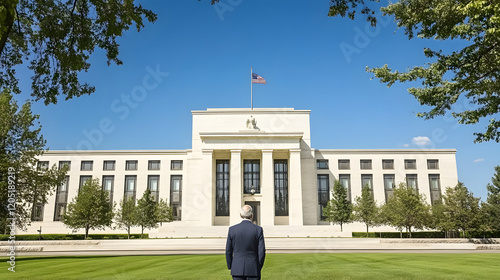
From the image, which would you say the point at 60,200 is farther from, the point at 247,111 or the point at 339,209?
the point at 339,209

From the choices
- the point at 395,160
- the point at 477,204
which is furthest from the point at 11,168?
the point at 395,160

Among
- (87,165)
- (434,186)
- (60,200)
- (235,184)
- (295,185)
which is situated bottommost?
(60,200)

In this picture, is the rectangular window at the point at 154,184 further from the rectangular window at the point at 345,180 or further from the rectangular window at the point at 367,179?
the rectangular window at the point at 367,179

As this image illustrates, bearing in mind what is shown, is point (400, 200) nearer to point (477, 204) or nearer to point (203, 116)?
point (477, 204)

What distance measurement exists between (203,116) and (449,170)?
138ft

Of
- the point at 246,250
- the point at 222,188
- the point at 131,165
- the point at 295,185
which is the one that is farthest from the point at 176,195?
the point at 246,250

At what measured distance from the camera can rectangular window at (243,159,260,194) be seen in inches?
2212

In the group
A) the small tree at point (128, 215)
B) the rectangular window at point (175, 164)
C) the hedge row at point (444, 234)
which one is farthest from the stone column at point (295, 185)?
the small tree at point (128, 215)

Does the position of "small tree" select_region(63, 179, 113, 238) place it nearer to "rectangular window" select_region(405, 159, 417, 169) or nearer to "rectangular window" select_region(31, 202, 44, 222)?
"rectangular window" select_region(31, 202, 44, 222)

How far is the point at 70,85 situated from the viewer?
12.1 m

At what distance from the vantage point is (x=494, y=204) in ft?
184

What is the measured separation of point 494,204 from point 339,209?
25.5 m

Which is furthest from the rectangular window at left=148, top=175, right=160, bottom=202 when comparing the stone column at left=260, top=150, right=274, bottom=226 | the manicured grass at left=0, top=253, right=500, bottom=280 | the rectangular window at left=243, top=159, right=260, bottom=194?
the manicured grass at left=0, top=253, right=500, bottom=280

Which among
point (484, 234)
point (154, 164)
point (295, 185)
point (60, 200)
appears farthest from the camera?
point (154, 164)
